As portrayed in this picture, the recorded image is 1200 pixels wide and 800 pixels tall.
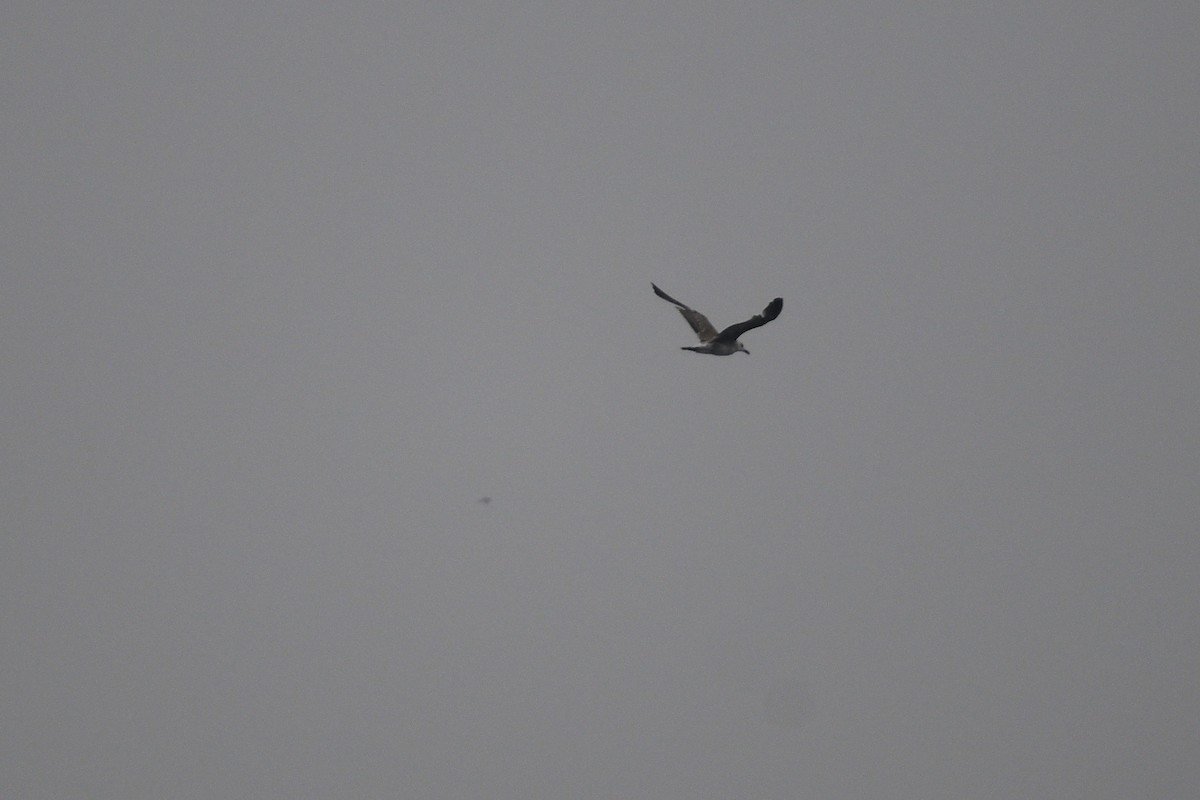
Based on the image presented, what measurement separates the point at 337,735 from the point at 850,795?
90813 mm

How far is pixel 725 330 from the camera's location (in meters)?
28.7

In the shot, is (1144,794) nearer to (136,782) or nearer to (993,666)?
(993,666)

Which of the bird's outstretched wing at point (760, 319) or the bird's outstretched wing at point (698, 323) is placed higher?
the bird's outstretched wing at point (760, 319)

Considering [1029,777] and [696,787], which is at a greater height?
[1029,777]

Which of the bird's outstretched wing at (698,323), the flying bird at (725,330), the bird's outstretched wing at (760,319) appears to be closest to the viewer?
the bird's outstretched wing at (760,319)

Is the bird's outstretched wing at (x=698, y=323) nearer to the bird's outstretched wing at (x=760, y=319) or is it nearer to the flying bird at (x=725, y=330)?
the flying bird at (x=725, y=330)

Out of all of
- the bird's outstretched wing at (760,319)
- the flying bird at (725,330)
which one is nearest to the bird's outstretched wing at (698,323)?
the flying bird at (725,330)

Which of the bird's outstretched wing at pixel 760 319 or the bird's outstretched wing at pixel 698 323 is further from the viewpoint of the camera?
the bird's outstretched wing at pixel 698 323

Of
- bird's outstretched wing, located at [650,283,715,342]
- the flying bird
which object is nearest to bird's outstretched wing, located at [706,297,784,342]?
the flying bird

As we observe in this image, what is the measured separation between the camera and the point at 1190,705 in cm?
16050

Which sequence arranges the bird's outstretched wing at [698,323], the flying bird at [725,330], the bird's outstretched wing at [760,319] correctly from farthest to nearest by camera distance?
1. the bird's outstretched wing at [698,323]
2. the flying bird at [725,330]
3. the bird's outstretched wing at [760,319]

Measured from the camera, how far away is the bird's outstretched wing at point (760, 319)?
86.9 ft

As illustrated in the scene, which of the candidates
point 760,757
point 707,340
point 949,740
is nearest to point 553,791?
point 760,757

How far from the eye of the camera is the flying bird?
2675cm
